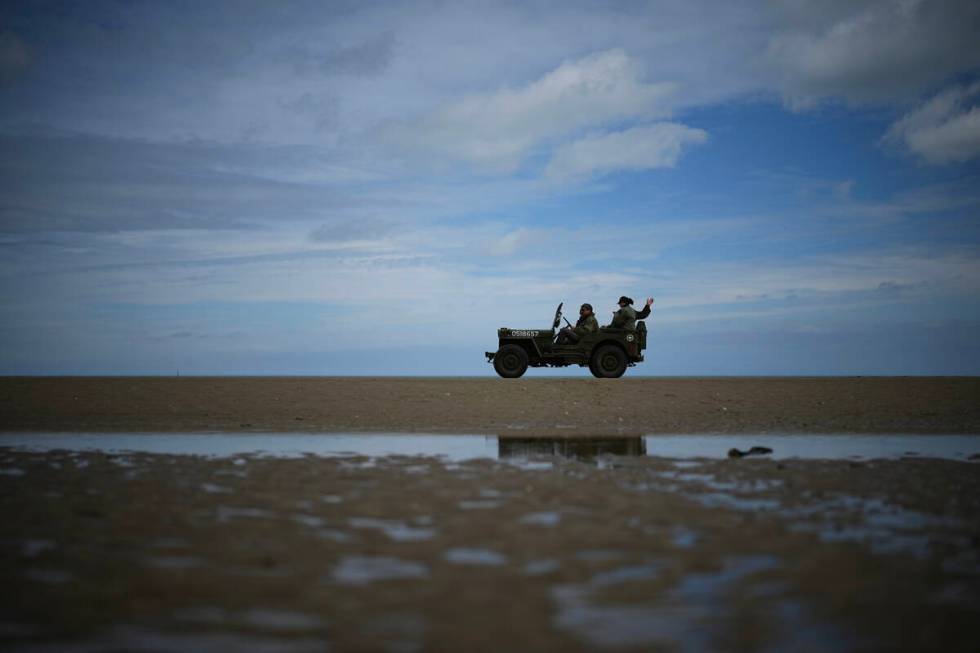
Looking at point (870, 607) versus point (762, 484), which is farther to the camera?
point (762, 484)

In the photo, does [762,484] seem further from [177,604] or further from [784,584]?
[177,604]

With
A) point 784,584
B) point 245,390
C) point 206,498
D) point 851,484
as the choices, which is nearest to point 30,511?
point 206,498

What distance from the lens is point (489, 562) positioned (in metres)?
5.03

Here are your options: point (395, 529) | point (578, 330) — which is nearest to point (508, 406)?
point (578, 330)

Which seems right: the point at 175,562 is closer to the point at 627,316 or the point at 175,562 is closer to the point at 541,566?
the point at 541,566

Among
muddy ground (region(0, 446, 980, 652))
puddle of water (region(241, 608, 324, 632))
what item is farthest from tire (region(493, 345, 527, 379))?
puddle of water (region(241, 608, 324, 632))

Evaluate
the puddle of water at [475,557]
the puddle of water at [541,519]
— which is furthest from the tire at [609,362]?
the puddle of water at [475,557]

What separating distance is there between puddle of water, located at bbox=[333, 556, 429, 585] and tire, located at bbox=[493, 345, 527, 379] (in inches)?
728

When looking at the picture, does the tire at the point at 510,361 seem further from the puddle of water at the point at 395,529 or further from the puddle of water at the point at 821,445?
the puddle of water at the point at 395,529

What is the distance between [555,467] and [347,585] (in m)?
5.46

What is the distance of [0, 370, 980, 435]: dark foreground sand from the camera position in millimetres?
16281

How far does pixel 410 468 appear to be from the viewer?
950cm

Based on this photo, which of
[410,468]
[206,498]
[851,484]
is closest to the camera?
[206,498]

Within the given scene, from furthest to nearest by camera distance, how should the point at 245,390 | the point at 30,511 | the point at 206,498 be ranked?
the point at 245,390 < the point at 206,498 < the point at 30,511
